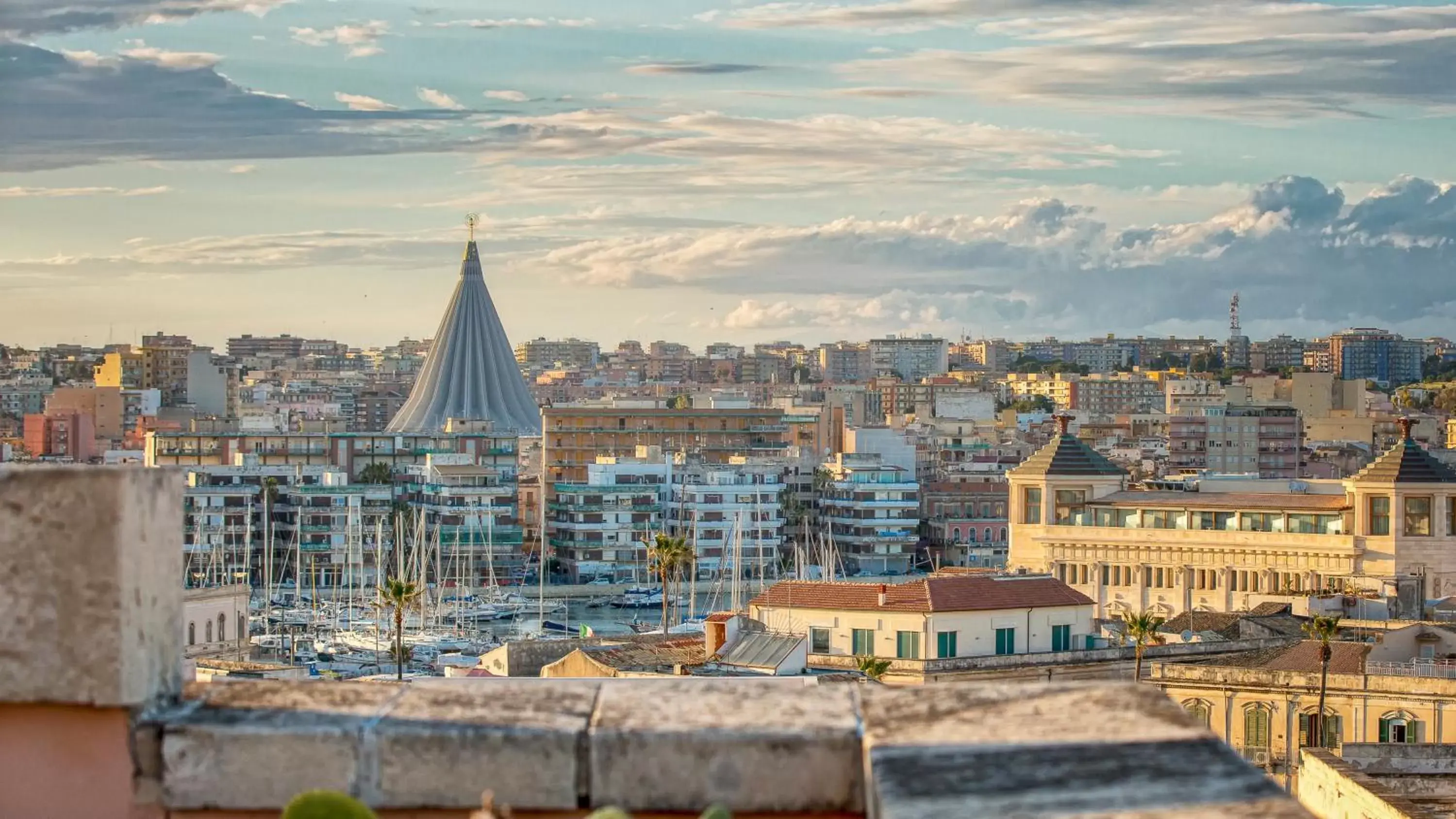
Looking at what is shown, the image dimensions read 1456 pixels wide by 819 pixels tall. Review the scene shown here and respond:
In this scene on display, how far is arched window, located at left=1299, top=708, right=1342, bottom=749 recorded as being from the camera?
27453 millimetres

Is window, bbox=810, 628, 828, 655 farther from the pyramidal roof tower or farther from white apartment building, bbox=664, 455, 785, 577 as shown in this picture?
the pyramidal roof tower

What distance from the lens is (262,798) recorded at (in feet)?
11.0

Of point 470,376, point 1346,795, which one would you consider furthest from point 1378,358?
point 1346,795

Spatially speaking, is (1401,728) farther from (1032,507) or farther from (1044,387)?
(1044,387)

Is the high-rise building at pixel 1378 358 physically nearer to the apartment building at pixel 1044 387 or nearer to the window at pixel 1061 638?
the apartment building at pixel 1044 387

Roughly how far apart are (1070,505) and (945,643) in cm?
1590

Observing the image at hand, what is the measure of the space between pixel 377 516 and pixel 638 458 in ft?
29.6

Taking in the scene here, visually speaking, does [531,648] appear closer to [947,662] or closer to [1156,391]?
[947,662]

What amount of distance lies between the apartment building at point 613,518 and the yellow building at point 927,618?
50.1 meters

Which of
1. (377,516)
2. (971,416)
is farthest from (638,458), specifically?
(971,416)

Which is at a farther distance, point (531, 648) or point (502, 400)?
point (502, 400)

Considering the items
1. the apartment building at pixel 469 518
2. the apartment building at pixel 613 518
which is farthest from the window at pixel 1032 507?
the apartment building at pixel 613 518

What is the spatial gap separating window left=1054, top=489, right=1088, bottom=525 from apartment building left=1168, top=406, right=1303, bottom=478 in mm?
51075

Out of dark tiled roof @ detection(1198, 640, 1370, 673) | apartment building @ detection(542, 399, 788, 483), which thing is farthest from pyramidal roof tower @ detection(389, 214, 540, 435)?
dark tiled roof @ detection(1198, 640, 1370, 673)
